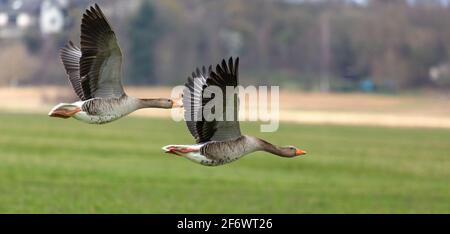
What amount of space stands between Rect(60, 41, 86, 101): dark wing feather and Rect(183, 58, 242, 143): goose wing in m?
1.46

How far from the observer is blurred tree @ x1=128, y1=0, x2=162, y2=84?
194ft

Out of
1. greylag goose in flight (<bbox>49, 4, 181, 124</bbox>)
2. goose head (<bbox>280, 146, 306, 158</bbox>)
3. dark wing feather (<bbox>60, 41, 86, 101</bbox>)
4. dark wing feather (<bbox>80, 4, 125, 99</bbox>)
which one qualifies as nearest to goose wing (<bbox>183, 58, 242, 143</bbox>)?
greylag goose in flight (<bbox>49, 4, 181, 124</bbox>)

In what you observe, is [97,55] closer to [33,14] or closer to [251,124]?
[33,14]

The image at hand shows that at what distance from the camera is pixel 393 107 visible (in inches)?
2498

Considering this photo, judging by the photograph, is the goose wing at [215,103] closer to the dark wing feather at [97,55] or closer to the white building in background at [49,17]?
the dark wing feather at [97,55]

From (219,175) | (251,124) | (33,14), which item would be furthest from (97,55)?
(251,124)

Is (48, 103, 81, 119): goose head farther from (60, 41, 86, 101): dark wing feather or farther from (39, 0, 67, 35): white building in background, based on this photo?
(39, 0, 67, 35): white building in background

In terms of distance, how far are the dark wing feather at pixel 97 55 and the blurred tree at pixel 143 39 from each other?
4452cm

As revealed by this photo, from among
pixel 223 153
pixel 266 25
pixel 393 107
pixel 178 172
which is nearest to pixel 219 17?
pixel 266 25

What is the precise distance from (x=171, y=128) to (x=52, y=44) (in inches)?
756

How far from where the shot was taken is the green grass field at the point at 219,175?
2959cm

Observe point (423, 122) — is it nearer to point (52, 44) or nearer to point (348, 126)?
point (348, 126)

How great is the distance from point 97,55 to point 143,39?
55015mm

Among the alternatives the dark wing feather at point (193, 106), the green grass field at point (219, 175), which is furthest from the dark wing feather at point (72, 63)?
the green grass field at point (219, 175)
